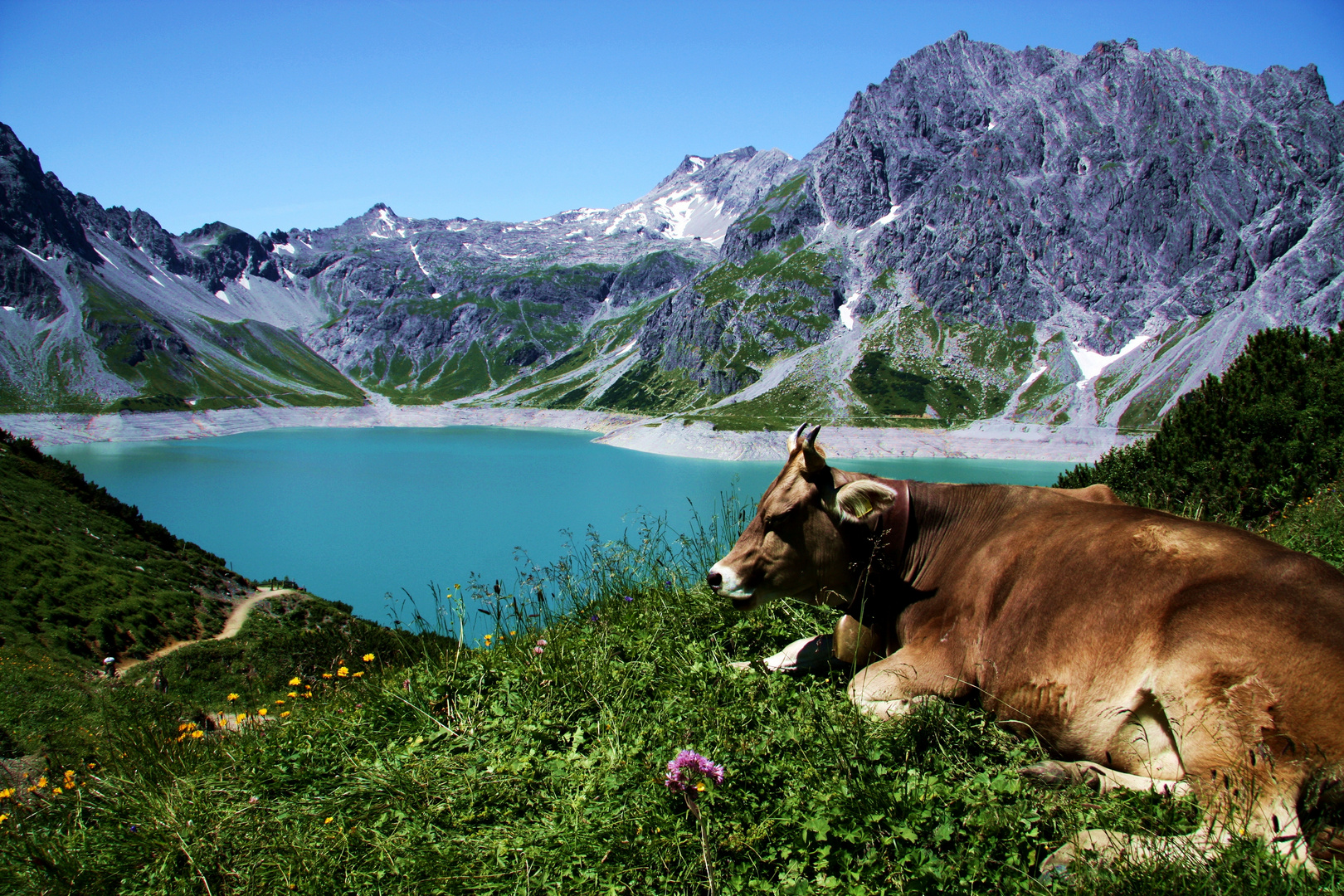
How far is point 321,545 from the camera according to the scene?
135ft

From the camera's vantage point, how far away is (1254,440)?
27.8ft

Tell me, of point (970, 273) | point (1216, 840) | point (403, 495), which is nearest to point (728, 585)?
point (1216, 840)

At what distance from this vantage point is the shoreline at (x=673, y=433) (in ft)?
259

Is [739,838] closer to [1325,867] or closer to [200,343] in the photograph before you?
[1325,867]

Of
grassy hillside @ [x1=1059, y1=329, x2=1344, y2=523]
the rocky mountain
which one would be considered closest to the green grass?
grassy hillside @ [x1=1059, y1=329, x2=1344, y2=523]

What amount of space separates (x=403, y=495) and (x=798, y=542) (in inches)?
2307

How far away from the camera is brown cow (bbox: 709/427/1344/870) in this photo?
2078mm

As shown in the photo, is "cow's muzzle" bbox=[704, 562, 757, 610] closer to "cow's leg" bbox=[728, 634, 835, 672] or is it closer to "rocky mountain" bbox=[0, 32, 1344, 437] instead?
"cow's leg" bbox=[728, 634, 835, 672]

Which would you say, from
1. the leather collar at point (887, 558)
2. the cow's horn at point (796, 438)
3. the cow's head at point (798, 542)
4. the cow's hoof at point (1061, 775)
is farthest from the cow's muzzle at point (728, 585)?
the cow's hoof at point (1061, 775)

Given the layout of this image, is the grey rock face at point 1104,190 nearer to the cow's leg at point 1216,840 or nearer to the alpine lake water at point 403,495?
the alpine lake water at point 403,495

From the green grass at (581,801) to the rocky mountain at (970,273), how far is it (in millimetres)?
102812

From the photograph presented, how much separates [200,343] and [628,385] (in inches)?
4636

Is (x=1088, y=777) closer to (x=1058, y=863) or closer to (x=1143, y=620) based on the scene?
(x=1058, y=863)

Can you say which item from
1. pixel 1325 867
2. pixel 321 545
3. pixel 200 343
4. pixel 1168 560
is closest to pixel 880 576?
pixel 1168 560
